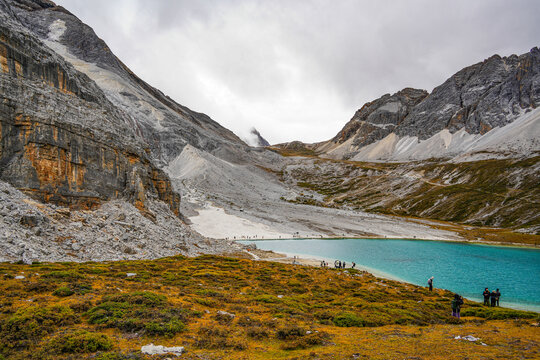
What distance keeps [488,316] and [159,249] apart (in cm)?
3897

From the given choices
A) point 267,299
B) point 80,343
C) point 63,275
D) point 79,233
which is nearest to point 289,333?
point 267,299

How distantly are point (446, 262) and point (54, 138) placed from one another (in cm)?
7929

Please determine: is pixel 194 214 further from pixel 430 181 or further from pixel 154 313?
pixel 430 181

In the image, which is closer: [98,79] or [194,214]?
[194,214]

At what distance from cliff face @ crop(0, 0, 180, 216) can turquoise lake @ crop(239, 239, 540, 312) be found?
44630 millimetres

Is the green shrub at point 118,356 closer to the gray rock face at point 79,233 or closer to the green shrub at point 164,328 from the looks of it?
the green shrub at point 164,328

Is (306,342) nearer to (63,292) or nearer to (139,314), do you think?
(139,314)

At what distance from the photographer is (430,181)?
632 feet

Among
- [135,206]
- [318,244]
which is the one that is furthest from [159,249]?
[318,244]

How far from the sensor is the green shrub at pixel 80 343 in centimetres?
1078

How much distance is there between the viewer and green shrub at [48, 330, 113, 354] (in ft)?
35.4

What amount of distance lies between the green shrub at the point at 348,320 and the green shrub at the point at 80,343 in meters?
13.0

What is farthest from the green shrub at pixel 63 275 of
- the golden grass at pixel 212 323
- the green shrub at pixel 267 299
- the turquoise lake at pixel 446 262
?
the turquoise lake at pixel 446 262

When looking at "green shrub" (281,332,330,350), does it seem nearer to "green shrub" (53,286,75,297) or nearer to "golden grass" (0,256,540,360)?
"golden grass" (0,256,540,360)
